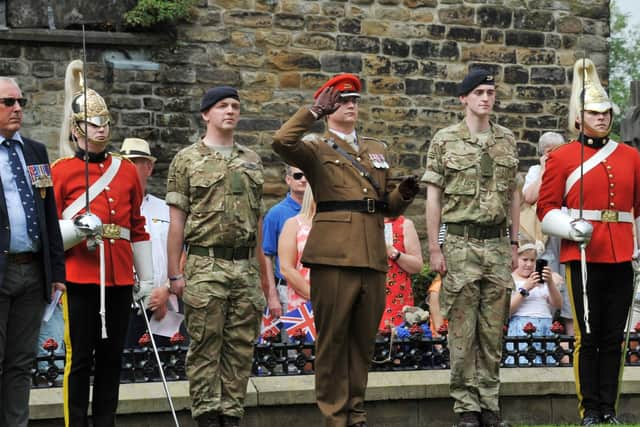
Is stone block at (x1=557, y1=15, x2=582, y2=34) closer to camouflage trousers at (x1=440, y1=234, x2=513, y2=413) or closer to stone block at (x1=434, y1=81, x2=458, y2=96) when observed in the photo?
stone block at (x1=434, y1=81, x2=458, y2=96)

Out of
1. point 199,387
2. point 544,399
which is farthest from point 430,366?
point 199,387

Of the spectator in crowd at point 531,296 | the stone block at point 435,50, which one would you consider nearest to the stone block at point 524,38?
the stone block at point 435,50

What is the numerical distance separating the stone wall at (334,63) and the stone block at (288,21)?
11 mm

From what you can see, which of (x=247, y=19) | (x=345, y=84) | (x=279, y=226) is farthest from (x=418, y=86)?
(x=345, y=84)

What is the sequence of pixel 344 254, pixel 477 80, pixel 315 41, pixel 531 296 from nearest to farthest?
pixel 344 254
pixel 477 80
pixel 531 296
pixel 315 41

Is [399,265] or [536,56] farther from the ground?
[536,56]

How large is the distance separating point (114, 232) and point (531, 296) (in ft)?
12.2

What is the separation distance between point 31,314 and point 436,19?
9043 millimetres

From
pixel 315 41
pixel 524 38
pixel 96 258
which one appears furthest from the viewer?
pixel 524 38

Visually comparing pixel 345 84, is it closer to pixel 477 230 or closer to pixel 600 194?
pixel 477 230

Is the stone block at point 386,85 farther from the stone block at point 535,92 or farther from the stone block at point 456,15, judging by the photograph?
the stone block at point 535,92

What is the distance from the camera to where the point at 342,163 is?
7.72m

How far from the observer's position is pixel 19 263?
6.94 meters

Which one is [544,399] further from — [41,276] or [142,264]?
[41,276]
